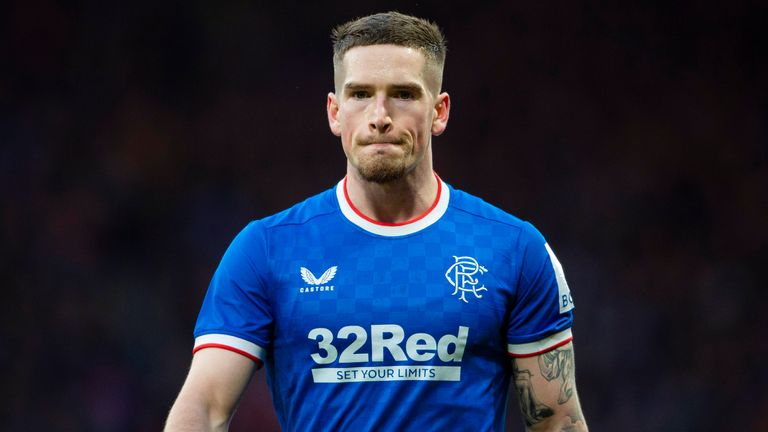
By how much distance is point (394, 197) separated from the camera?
125 inches

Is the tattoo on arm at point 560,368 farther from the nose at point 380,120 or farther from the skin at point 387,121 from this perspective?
the nose at point 380,120

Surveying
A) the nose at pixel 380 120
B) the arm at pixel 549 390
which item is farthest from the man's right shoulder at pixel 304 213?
the arm at pixel 549 390

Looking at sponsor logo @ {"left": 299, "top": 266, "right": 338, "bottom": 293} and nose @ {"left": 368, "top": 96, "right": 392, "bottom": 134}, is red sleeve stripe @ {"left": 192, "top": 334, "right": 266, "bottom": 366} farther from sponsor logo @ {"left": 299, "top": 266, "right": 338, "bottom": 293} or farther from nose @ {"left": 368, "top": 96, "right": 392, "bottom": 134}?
nose @ {"left": 368, "top": 96, "right": 392, "bottom": 134}

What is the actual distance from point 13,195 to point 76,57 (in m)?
1.21

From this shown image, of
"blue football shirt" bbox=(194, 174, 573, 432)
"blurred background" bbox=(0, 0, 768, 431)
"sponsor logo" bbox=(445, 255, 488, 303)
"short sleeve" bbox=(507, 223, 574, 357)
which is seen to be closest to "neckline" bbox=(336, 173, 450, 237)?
"blue football shirt" bbox=(194, 174, 573, 432)

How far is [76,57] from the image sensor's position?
863 centimetres

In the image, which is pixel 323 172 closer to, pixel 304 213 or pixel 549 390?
pixel 304 213

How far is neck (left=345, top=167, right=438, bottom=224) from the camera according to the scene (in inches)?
125

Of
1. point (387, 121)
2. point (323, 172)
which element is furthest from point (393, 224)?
point (323, 172)

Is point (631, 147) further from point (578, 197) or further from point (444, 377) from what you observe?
point (444, 377)

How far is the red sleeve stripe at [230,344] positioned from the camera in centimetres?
298

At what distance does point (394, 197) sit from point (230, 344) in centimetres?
64

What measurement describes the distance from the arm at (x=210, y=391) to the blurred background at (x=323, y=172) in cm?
527

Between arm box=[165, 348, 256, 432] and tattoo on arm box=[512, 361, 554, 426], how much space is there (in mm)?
769
